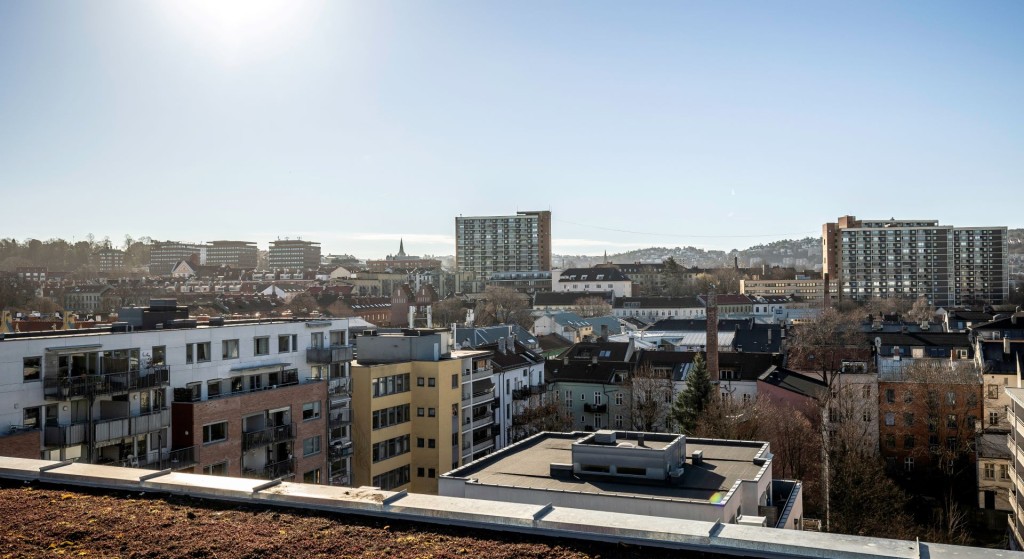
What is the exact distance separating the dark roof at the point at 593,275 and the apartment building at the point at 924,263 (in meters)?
39.3

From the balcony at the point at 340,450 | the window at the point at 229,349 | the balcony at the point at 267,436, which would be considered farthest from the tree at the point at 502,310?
the window at the point at 229,349

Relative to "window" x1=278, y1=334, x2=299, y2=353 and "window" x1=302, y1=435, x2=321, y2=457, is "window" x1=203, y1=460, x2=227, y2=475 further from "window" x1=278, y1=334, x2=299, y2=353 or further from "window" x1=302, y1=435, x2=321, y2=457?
"window" x1=278, y1=334, x2=299, y2=353

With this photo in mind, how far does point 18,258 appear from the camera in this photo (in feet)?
488

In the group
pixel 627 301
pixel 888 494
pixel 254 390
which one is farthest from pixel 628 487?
pixel 627 301

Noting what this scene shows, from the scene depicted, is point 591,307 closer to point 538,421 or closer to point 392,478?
point 538,421

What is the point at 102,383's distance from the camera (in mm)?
22156

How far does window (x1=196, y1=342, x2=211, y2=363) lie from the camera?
2539 cm

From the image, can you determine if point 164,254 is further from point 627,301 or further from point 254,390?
point 254,390

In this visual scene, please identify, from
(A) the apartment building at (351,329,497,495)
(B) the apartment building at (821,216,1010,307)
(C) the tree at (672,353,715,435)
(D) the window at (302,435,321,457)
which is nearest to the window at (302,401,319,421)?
(D) the window at (302,435,321,457)

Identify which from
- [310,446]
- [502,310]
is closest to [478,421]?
[310,446]

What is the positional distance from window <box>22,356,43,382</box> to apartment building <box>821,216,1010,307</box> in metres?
146

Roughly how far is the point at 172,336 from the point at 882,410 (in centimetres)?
3907

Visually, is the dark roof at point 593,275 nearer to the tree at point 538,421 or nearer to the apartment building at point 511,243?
the apartment building at point 511,243

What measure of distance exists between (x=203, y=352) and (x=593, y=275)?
127 m
